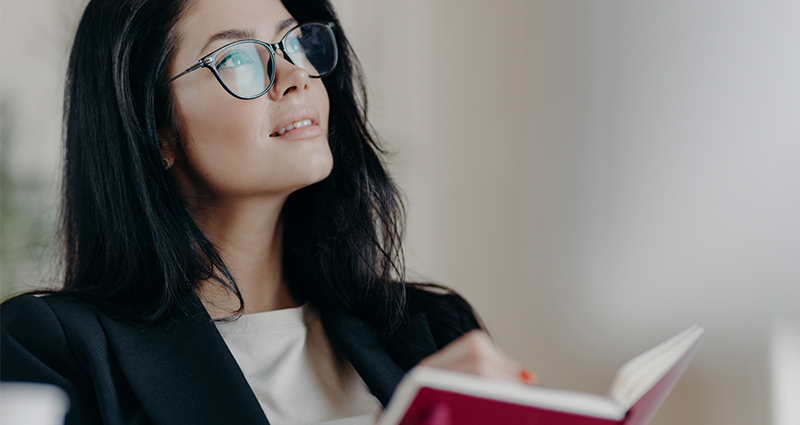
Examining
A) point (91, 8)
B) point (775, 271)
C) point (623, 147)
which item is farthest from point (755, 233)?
point (91, 8)

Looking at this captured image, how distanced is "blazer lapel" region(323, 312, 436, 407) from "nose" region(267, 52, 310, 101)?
0.44 metres

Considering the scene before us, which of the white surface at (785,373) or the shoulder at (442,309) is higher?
the shoulder at (442,309)

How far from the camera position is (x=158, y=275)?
112 centimetres

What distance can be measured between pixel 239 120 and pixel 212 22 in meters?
0.20

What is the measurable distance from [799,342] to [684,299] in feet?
1.04

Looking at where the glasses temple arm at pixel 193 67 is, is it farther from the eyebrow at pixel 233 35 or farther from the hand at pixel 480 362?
the hand at pixel 480 362

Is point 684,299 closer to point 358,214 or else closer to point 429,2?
point 358,214

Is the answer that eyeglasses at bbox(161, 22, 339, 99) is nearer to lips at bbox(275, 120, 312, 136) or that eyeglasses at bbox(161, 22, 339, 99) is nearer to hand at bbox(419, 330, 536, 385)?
lips at bbox(275, 120, 312, 136)

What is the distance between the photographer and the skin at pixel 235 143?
1.17 m

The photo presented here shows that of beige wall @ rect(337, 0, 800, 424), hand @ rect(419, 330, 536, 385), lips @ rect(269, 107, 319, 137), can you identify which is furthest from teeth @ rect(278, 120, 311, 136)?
beige wall @ rect(337, 0, 800, 424)

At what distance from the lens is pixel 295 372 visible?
45.6 inches

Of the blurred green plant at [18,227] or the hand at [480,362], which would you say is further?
the blurred green plant at [18,227]

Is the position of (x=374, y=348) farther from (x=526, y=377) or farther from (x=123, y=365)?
(x=526, y=377)

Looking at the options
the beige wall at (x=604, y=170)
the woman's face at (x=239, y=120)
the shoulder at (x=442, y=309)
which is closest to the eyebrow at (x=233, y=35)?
the woman's face at (x=239, y=120)
